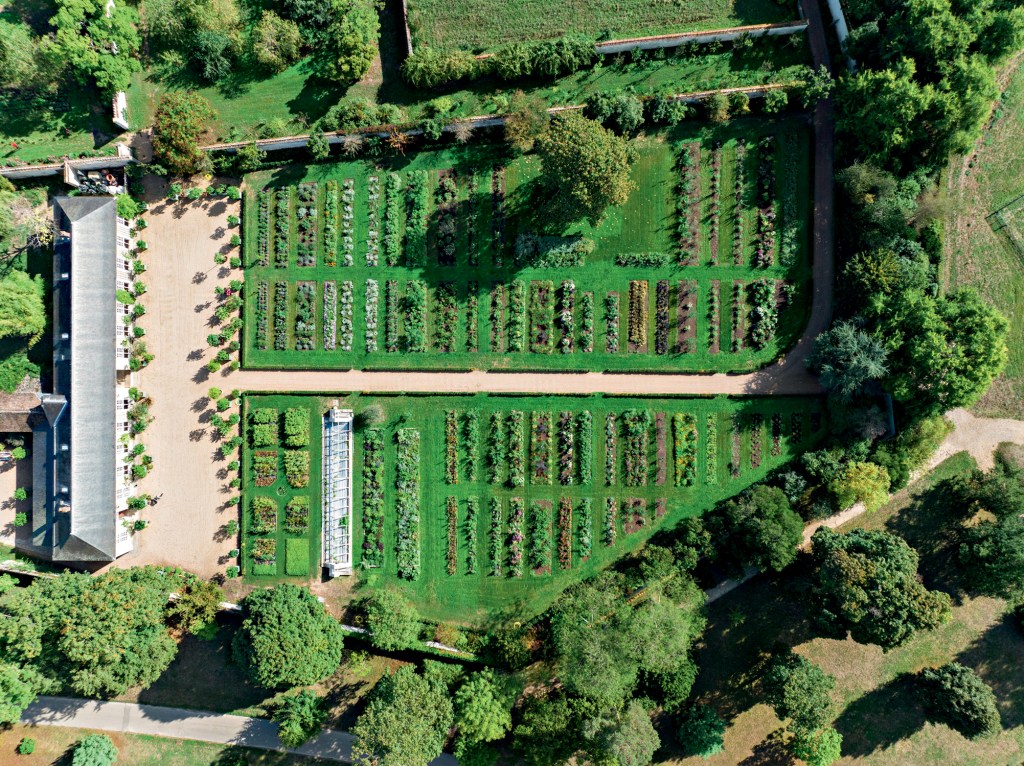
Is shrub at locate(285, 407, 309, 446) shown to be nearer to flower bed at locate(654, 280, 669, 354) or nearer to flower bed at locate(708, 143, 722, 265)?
flower bed at locate(654, 280, 669, 354)

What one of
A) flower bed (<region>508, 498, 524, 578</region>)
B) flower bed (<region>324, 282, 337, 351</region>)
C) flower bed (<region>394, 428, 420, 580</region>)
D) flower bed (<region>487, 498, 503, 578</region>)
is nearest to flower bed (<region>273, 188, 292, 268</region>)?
flower bed (<region>324, 282, 337, 351</region>)

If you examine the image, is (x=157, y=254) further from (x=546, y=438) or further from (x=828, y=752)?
(x=828, y=752)

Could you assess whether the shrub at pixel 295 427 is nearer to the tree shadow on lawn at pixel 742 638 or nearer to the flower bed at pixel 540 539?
the flower bed at pixel 540 539

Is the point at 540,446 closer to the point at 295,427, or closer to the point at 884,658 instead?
the point at 295,427

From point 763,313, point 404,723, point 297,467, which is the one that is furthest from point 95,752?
point 763,313

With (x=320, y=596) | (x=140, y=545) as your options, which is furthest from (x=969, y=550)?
(x=140, y=545)
